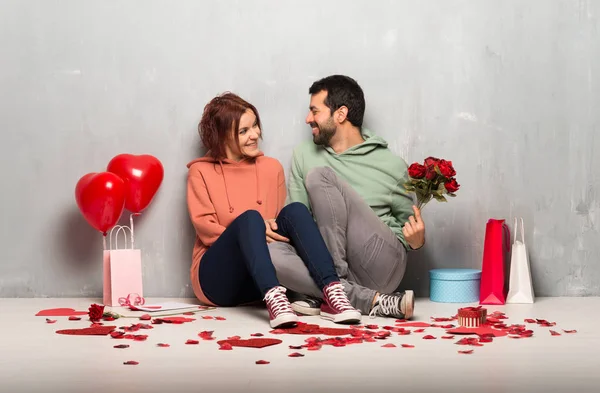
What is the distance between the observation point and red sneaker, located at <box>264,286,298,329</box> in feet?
9.78

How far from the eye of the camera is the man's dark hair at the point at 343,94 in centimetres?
384

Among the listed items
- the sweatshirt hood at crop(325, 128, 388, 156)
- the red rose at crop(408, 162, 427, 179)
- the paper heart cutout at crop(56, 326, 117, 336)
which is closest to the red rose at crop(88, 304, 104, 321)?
the paper heart cutout at crop(56, 326, 117, 336)

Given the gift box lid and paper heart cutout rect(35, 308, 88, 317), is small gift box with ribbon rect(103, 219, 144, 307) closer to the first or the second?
paper heart cutout rect(35, 308, 88, 317)

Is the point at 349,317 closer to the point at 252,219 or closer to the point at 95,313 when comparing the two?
the point at 252,219

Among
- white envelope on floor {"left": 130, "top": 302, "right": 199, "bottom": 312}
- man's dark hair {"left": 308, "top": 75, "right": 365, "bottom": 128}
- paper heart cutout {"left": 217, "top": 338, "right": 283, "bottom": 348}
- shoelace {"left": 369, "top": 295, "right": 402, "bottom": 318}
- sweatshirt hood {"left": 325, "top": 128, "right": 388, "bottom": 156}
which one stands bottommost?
paper heart cutout {"left": 217, "top": 338, "right": 283, "bottom": 348}

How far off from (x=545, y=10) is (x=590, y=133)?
630 millimetres

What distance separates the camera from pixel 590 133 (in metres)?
3.99

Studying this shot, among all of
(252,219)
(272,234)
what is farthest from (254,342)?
(272,234)

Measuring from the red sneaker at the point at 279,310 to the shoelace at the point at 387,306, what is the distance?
38 centimetres

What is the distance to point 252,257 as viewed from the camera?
10.3 feet

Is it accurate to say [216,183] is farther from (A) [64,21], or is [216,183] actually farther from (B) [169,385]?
(B) [169,385]

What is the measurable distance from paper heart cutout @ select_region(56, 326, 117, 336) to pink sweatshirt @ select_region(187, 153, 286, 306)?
2.20 ft

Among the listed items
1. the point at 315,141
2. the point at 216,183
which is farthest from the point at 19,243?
the point at 315,141

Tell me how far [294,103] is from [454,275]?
3.70ft
